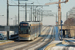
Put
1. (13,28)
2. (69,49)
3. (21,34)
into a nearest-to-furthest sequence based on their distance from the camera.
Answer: (69,49), (21,34), (13,28)

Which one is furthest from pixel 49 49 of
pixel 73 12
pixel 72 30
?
pixel 73 12

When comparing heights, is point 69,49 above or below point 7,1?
below

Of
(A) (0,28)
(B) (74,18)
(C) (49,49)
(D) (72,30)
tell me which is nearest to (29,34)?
(C) (49,49)

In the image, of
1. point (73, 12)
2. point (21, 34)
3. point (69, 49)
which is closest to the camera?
point (69, 49)

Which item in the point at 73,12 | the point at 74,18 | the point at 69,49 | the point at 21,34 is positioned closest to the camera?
the point at 69,49

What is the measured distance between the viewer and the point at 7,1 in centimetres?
3828

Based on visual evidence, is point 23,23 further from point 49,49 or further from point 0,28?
point 0,28

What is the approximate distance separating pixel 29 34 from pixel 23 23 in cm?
227

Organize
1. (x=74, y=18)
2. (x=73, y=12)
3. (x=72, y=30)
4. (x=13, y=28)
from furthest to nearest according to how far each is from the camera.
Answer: (x=74, y=18)
(x=73, y=12)
(x=72, y=30)
(x=13, y=28)

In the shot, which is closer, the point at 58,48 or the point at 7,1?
the point at 58,48

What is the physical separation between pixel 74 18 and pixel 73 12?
10918mm

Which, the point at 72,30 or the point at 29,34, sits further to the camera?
the point at 72,30

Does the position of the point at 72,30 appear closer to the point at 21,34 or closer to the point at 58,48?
the point at 21,34

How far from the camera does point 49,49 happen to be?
2283cm
